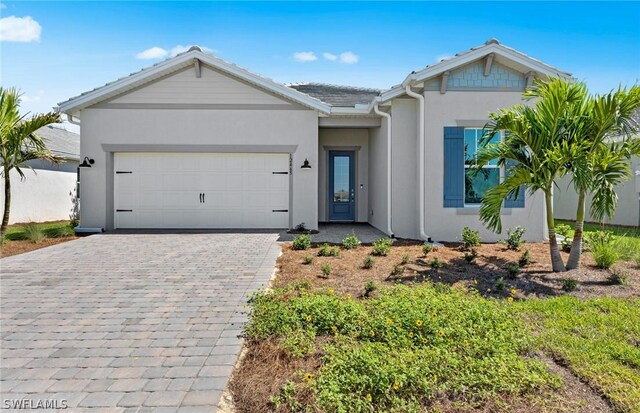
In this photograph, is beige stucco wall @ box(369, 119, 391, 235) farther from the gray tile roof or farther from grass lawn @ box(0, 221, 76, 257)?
grass lawn @ box(0, 221, 76, 257)

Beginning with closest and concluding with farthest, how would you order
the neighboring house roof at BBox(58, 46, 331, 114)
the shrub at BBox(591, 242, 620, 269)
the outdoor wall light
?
the shrub at BBox(591, 242, 620, 269), the neighboring house roof at BBox(58, 46, 331, 114), the outdoor wall light

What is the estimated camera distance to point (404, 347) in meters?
3.26

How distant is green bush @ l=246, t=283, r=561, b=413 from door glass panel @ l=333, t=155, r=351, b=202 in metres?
9.15

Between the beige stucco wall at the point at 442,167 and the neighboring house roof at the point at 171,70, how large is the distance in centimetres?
317

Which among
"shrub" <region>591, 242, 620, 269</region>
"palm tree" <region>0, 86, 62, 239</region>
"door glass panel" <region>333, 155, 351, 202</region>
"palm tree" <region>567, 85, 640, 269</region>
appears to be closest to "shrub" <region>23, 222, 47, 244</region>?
"palm tree" <region>0, 86, 62, 239</region>

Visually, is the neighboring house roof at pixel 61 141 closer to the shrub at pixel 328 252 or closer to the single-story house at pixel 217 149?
the single-story house at pixel 217 149

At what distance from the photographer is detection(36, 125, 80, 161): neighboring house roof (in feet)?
48.9

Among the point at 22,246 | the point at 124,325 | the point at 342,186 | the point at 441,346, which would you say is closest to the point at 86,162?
the point at 22,246

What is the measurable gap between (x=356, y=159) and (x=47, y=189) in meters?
12.3

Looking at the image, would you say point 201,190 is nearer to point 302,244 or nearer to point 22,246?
point 22,246

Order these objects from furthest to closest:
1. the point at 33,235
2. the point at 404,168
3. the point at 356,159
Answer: the point at 356,159, the point at 404,168, the point at 33,235

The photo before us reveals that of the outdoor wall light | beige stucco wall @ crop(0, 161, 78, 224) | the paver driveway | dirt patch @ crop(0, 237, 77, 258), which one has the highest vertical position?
the outdoor wall light

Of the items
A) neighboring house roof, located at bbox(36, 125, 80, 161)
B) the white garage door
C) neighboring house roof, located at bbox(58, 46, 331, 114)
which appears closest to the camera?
neighboring house roof, located at bbox(58, 46, 331, 114)
